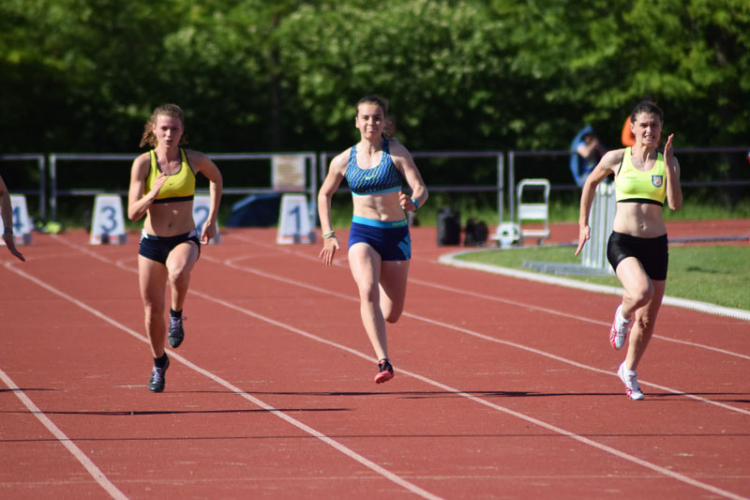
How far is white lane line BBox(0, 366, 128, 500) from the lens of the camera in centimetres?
571

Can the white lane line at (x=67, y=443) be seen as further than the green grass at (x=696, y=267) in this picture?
No

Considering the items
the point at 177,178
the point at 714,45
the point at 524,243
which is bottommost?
the point at 524,243

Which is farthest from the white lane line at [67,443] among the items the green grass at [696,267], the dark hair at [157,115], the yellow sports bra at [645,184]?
the green grass at [696,267]

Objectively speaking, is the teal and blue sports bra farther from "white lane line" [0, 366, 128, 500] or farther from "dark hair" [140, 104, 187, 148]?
"white lane line" [0, 366, 128, 500]

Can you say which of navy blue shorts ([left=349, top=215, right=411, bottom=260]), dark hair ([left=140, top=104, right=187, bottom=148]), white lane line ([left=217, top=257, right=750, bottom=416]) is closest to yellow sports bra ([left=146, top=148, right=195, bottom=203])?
dark hair ([left=140, top=104, right=187, bottom=148])

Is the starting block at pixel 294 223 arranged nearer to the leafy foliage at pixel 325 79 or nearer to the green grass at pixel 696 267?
the green grass at pixel 696 267

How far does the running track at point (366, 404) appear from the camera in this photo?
587cm

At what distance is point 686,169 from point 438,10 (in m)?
9.58

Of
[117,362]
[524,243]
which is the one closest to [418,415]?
[117,362]

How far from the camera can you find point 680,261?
57.6ft

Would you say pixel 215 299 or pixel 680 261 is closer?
pixel 215 299

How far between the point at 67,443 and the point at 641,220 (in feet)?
13.0

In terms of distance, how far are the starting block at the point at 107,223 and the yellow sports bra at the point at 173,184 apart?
1598cm

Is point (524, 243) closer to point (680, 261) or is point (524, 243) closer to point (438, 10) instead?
point (680, 261)
